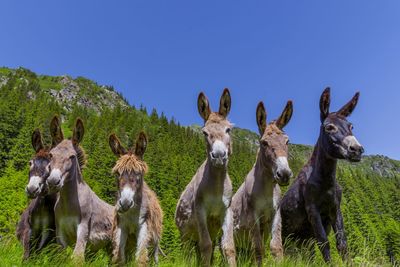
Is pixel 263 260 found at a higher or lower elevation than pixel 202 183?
lower

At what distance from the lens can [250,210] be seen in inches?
290

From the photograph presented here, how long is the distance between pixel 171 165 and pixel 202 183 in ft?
263

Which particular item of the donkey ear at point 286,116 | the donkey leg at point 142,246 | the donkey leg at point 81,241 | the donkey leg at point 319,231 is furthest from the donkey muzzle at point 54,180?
the donkey leg at point 319,231

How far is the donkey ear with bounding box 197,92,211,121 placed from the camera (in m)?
7.40

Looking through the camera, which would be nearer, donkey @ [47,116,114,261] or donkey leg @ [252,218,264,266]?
donkey leg @ [252,218,264,266]

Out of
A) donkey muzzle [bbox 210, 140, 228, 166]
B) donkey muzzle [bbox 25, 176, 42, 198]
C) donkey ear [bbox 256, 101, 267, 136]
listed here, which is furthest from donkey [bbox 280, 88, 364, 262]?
donkey muzzle [bbox 25, 176, 42, 198]

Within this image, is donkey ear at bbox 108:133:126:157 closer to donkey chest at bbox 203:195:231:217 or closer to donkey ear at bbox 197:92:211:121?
donkey ear at bbox 197:92:211:121

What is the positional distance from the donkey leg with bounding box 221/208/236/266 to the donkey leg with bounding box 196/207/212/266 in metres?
0.27

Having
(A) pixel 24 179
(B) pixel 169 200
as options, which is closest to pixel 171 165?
(B) pixel 169 200

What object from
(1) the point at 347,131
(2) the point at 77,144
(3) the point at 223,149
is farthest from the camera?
(2) the point at 77,144

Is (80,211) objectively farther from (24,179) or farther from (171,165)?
(171,165)

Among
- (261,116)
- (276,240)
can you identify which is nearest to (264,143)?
(261,116)

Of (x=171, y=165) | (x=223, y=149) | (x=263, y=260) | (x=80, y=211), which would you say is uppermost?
(x=171, y=165)

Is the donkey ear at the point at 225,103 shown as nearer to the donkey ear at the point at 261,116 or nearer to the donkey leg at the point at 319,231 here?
the donkey ear at the point at 261,116
